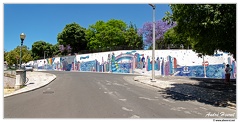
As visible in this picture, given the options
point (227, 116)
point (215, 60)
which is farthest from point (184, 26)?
point (215, 60)

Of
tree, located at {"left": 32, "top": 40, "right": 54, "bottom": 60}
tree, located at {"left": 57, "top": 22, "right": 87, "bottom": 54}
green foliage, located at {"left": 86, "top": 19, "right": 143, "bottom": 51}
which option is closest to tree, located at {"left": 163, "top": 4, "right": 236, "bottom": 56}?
green foliage, located at {"left": 86, "top": 19, "right": 143, "bottom": 51}

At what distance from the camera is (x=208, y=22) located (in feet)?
32.1

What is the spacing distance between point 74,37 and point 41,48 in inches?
1320

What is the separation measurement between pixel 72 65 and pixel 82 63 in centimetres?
468

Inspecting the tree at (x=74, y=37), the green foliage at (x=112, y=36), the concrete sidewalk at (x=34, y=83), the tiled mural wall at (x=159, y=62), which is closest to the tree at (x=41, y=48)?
the tree at (x=74, y=37)

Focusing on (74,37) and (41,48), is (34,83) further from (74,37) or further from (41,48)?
(41,48)

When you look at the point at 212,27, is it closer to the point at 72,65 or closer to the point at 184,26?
the point at 184,26

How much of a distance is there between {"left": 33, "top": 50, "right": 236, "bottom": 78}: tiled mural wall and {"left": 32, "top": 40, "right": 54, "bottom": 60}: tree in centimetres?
4062

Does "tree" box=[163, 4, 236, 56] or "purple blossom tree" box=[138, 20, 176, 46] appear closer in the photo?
"tree" box=[163, 4, 236, 56]

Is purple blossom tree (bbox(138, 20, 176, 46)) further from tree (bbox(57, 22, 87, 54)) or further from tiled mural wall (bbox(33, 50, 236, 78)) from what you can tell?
tree (bbox(57, 22, 87, 54))

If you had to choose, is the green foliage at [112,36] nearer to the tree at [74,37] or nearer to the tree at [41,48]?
the tree at [74,37]

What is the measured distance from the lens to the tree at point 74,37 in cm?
6200

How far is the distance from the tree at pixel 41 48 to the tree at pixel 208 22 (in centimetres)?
8253

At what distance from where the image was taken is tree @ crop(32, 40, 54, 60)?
8898 cm
